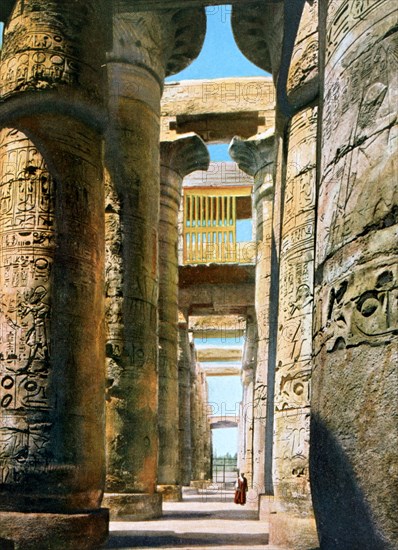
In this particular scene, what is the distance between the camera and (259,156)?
39.2 feet

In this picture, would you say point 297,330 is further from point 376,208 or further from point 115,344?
point 376,208

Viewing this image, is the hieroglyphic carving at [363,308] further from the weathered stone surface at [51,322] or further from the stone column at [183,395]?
the stone column at [183,395]

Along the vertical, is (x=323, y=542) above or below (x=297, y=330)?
below

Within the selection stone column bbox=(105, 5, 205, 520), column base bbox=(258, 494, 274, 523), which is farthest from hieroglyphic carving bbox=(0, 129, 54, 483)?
column base bbox=(258, 494, 274, 523)

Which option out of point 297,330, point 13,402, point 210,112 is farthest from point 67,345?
point 210,112

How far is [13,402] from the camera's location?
5.62 metres

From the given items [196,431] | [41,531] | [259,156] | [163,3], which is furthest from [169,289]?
[196,431]

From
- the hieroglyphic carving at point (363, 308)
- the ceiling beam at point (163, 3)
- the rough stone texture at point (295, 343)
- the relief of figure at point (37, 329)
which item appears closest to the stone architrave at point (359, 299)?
the hieroglyphic carving at point (363, 308)

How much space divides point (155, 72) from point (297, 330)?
169 inches

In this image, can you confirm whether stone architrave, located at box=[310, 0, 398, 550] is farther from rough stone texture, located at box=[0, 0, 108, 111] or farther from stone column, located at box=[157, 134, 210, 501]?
stone column, located at box=[157, 134, 210, 501]

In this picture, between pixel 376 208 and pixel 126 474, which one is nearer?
pixel 376 208

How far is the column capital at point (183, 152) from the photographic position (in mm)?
12829

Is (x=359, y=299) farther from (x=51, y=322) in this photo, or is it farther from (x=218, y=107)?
(x=218, y=107)

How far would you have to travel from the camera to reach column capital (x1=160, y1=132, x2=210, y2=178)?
1283 centimetres
